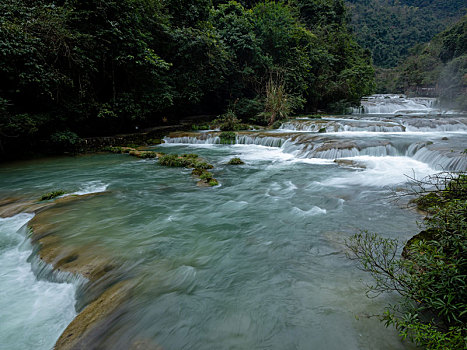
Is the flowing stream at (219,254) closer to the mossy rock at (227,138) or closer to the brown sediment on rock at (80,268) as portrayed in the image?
the brown sediment on rock at (80,268)

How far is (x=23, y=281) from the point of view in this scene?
3.16 m

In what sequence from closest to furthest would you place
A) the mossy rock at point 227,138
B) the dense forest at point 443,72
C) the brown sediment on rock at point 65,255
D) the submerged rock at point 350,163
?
the brown sediment on rock at point 65,255 < the submerged rock at point 350,163 < the mossy rock at point 227,138 < the dense forest at point 443,72

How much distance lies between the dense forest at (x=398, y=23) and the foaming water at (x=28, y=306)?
221ft

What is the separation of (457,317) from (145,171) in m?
8.36

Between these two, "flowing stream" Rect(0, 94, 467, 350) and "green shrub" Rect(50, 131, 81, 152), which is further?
"green shrub" Rect(50, 131, 81, 152)

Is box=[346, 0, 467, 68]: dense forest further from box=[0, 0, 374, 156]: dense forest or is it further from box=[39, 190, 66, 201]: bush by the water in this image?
box=[39, 190, 66, 201]: bush by the water

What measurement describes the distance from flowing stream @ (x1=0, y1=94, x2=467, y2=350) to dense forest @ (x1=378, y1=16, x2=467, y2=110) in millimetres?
24780

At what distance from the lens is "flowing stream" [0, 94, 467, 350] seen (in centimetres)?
239

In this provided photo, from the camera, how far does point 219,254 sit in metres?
3.76

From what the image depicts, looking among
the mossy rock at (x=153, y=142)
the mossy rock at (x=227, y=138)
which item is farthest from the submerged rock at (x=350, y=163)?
the mossy rock at (x=153, y=142)

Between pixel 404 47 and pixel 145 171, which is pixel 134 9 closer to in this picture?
pixel 145 171

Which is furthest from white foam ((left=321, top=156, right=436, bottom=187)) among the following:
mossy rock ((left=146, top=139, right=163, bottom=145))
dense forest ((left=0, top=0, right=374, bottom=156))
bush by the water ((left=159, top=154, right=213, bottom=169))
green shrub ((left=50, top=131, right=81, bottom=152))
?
green shrub ((left=50, top=131, right=81, bottom=152))

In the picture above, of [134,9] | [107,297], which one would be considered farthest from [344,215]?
[134,9]

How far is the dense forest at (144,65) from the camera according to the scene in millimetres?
9113
